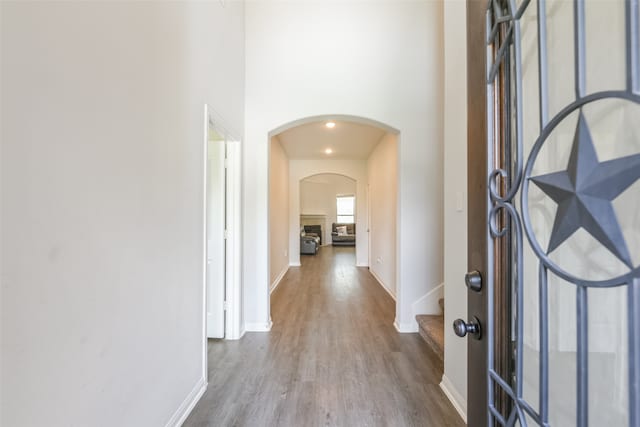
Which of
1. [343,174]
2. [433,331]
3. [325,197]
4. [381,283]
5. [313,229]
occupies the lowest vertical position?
[381,283]

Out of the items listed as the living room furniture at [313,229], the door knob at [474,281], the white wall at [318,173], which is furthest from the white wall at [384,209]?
the living room furniture at [313,229]

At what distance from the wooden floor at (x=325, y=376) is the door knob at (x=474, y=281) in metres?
1.38

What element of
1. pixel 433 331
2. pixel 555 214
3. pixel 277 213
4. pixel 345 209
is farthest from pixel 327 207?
pixel 555 214

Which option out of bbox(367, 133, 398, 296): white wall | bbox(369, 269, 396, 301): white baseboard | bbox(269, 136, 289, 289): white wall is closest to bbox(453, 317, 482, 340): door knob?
bbox(367, 133, 398, 296): white wall

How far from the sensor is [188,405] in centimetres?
182

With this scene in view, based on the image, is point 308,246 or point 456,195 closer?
point 456,195

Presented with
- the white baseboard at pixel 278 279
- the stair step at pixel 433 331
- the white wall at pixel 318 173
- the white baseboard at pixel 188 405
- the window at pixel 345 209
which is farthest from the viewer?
the window at pixel 345 209

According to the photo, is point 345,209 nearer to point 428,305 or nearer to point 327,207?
point 327,207

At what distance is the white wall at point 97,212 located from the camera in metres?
0.84

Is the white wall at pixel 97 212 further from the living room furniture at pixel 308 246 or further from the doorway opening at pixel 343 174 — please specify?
the living room furniture at pixel 308 246

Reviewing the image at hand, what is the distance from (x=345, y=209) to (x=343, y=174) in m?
6.16

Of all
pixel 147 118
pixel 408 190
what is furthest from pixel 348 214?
pixel 147 118

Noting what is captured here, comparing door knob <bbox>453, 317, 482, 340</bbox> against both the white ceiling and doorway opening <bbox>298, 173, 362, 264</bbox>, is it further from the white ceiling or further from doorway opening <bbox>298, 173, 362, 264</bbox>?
doorway opening <bbox>298, 173, 362, 264</bbox>

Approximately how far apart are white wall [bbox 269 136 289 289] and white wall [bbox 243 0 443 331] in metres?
1.60
